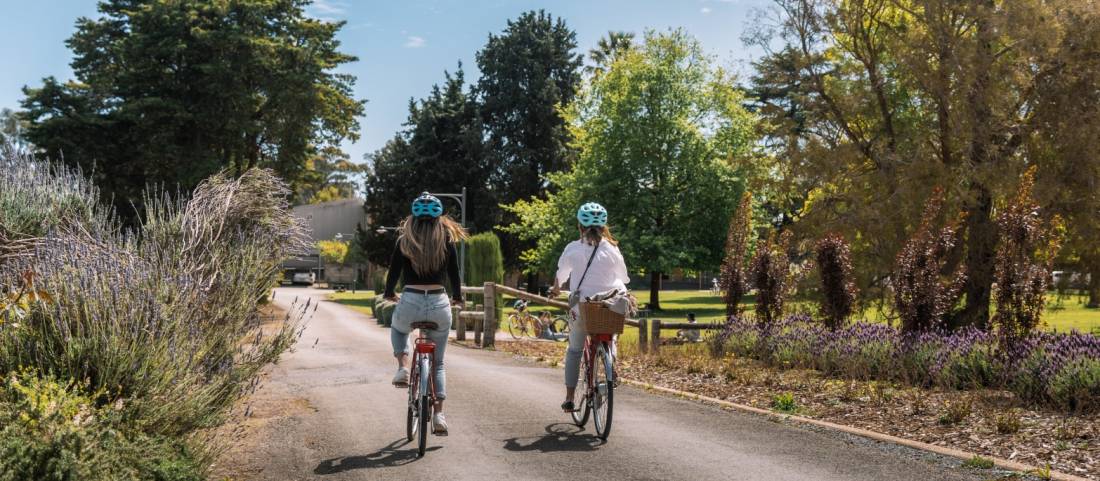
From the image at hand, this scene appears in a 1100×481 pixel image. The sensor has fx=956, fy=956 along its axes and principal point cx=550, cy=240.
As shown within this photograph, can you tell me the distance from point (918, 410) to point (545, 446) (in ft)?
11.7

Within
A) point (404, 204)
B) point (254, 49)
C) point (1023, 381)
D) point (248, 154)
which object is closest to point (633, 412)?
point (1023, 381)

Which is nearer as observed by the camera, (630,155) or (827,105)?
(827,105)

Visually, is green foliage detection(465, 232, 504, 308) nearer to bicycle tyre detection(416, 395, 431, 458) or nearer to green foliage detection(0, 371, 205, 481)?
bicycle tyre detection(416, 395, 431, 458)

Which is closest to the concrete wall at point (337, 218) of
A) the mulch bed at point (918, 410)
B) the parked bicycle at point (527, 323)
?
the parked bicycle at point (527, 323)

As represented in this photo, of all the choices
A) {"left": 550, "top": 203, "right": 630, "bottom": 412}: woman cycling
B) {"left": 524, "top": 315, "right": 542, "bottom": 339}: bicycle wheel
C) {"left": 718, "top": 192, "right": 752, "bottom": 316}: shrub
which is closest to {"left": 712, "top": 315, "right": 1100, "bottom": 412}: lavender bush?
{"left": 718, "top": 192, "right": 752, "bottom": 316}: shrub

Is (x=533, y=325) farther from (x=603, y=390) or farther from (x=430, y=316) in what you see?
(x=430, y=316)

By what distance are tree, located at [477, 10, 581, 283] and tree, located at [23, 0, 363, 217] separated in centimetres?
1504

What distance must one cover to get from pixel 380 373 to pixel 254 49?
Result: 1084 inches

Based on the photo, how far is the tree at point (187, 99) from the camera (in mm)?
35406

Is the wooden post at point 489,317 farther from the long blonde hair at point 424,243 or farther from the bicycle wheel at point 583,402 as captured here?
the long blonde hair at point 424,243

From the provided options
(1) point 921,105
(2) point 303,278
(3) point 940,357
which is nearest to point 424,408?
(3) point 940,357

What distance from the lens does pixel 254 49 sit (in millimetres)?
36969

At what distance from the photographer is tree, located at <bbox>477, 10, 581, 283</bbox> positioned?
53062mm

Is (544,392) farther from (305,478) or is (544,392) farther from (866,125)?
(866,125)
